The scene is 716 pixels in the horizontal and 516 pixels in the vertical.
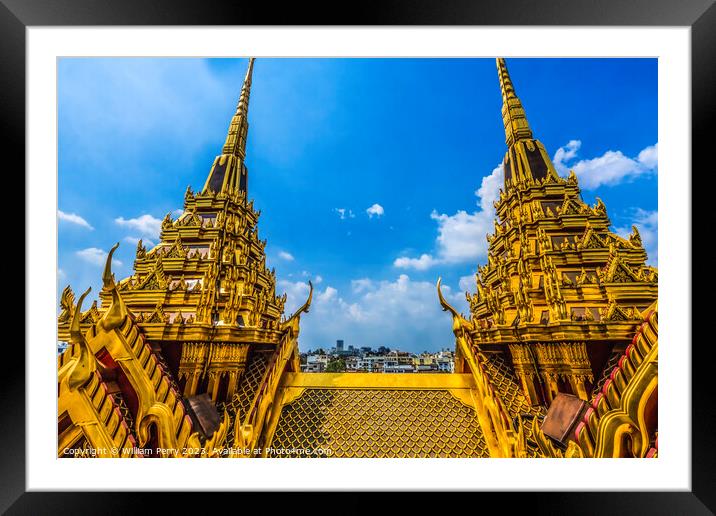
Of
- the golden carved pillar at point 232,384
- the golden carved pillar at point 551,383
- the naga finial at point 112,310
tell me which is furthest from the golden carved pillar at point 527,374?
the naga finial at point 112,310

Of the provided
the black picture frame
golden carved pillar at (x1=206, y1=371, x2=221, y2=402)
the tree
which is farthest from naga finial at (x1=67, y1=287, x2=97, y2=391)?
the tree

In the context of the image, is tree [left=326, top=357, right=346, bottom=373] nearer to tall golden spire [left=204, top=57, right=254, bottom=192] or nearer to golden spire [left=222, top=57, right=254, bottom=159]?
tall golden spire [left=204, top=57, right=254, bottom=192]

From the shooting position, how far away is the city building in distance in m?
2.90

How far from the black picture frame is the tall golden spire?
97.2 inches

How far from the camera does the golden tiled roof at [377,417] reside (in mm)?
3328

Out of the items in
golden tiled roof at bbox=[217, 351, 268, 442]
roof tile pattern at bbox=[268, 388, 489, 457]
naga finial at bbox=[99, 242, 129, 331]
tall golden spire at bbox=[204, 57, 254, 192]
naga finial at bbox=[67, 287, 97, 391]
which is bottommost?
roof tile pattern at bbox=[268, 388, 489, 457]

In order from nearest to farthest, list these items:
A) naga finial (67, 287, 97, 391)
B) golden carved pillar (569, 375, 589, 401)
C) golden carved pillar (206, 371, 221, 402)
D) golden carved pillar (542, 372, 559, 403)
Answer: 1. naga finial (67, 287, 97, 391)
2. golden carved pillar (569, 375, 589, 401)
3. golden carved pillar (542, 372, 559, 403)
4. golden carved pillar (206, 371, 221, 402)

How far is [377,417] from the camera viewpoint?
3.60 metres

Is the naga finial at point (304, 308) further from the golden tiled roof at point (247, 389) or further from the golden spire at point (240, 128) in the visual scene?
the golden spire at point (240, 128)

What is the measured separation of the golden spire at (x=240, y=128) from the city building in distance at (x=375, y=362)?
130 cm
